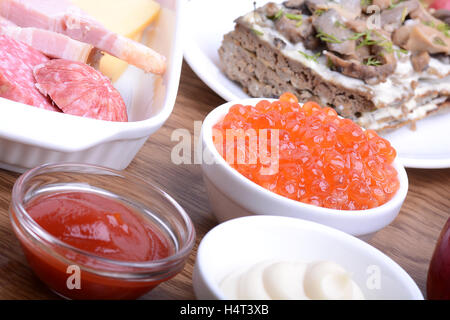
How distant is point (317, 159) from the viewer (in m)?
1.52

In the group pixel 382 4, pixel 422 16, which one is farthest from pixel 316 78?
pixel 422 16

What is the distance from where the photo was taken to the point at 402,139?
246 centimetres

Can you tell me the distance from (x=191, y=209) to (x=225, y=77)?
949mm

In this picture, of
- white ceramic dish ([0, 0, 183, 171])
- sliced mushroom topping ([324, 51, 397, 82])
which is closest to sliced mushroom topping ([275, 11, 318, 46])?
sliced mushroom topping ([324, 51, 397, 82])

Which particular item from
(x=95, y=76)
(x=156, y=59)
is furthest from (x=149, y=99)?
(x=95, y=76)

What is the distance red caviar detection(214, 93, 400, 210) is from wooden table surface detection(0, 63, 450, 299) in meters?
0.24

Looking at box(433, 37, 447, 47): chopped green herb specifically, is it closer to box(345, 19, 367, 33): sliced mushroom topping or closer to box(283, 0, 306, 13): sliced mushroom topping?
box(345, 19, 367, 33): sliced mushroom topping

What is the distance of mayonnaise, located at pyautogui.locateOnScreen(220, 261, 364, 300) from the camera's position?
1.14 metres

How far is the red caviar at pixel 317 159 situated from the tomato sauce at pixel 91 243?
36cm

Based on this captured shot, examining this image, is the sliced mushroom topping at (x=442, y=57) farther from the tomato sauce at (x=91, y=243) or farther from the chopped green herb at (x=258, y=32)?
the tomato sauce at (x=91, y=243)

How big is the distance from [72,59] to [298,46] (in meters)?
0.94

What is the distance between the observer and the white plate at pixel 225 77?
2304 mm

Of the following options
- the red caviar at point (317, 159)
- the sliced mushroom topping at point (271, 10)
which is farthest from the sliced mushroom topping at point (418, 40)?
the red caviar at point (317, 159)

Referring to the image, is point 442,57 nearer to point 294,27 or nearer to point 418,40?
point 418,40
